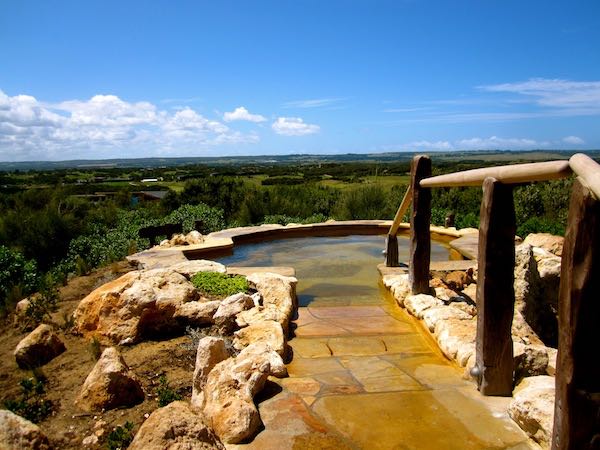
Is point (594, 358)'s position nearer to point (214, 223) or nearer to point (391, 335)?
point (391, 335)

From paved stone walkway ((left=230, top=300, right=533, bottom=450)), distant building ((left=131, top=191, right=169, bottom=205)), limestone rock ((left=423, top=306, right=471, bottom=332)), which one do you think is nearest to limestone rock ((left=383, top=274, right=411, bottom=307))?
limestone rock ((left=423, top=306, right=471, bottom=332))

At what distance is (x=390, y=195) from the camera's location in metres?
14.6

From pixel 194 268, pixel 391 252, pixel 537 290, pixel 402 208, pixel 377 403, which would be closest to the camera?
pixel 377 403

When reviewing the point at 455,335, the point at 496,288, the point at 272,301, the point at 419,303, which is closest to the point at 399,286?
the point at 419,303

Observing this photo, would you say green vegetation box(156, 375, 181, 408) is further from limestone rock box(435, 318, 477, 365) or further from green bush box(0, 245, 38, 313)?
green bush box(0, 245, 38, 313)

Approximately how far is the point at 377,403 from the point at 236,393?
37.4 inches

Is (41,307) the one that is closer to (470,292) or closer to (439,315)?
(439,315)

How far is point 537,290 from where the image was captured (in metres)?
5.25

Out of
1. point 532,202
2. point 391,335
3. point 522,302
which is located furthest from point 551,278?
point 532,202

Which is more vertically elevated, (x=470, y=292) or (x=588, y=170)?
(x=588, y=170)

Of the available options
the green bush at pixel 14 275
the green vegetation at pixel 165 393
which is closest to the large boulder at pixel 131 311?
the green vegetation at pixel 165 393

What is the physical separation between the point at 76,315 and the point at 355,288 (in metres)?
3.66

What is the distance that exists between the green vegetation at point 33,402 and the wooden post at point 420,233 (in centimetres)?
402

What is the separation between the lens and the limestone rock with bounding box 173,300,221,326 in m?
4.71
